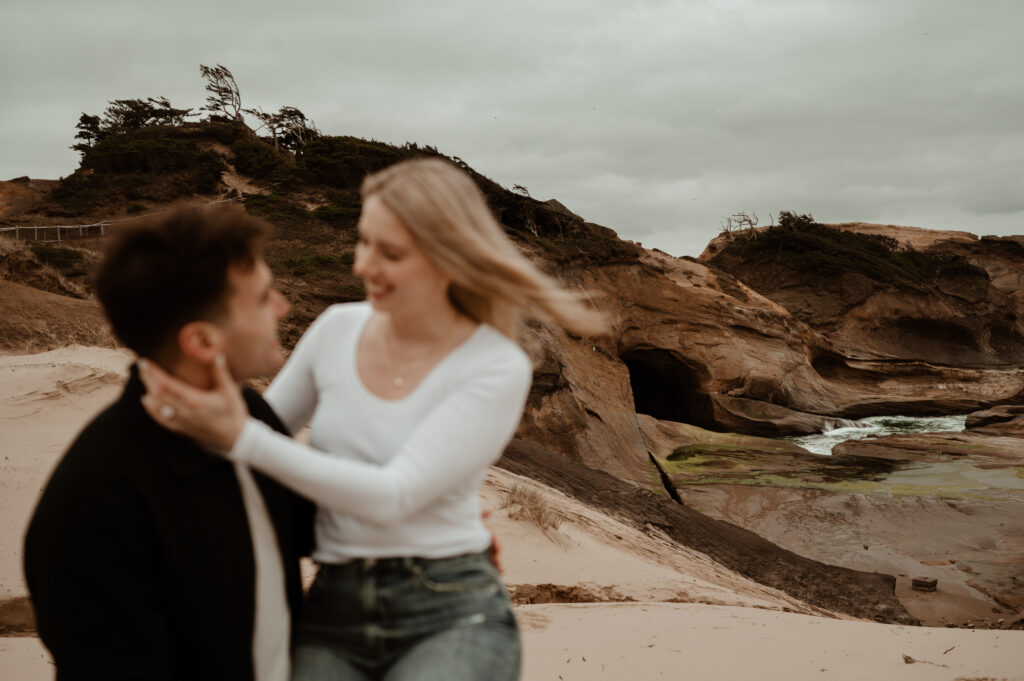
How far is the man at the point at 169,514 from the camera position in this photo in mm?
1426

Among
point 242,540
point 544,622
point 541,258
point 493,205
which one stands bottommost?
point 544,622

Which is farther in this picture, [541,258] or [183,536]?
[541,258]

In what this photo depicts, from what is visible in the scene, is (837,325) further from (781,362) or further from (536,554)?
(536,554)

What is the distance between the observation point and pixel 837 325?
3106 cm

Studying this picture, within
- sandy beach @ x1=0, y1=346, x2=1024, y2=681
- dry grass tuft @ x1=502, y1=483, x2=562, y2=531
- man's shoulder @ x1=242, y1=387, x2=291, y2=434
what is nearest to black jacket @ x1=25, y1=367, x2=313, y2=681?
man's shoulder @ x1=242, y1=387, x2=291, y2=434

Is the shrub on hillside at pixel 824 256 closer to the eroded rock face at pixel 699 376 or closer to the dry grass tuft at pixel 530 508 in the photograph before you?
the eroded rock face at pixel 699 376

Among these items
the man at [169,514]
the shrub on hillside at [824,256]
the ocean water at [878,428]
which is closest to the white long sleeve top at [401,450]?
the man at [169,514]

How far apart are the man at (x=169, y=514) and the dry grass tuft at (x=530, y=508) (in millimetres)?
4959

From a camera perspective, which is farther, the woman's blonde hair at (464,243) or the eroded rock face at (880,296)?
the eroded rock face at (880,296)

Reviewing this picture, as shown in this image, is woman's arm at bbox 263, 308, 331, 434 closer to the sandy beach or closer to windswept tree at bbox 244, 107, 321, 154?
the sandy beach

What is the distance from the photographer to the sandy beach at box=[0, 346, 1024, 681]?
14.2 feet

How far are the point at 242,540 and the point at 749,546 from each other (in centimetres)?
874

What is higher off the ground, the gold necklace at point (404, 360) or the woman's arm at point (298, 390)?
the gold necklace at point (404, 360)

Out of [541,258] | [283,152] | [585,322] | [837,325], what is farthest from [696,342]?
[585,322]
